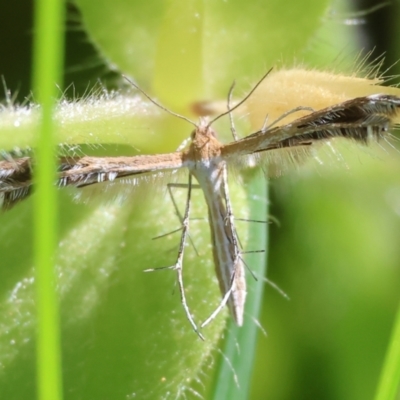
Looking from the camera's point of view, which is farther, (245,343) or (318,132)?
(245,343)

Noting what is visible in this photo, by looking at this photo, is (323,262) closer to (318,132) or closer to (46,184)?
(318,132)

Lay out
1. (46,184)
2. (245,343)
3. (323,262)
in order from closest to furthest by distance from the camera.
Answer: (46,184), (245,343), (323,262)

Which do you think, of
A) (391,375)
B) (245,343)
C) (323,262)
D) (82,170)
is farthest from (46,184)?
(323,262)

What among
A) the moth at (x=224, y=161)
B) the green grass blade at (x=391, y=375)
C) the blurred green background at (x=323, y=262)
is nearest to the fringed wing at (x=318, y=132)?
the moth at (x=224, y=161)

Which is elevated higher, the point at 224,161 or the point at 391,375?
the point at 224,161

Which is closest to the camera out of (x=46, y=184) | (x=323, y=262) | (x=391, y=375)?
(x=46, y=184)

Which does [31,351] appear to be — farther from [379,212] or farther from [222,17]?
[379,212]

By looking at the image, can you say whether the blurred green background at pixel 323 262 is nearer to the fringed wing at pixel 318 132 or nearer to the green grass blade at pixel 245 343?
the green grass blade at pixel 245 343
